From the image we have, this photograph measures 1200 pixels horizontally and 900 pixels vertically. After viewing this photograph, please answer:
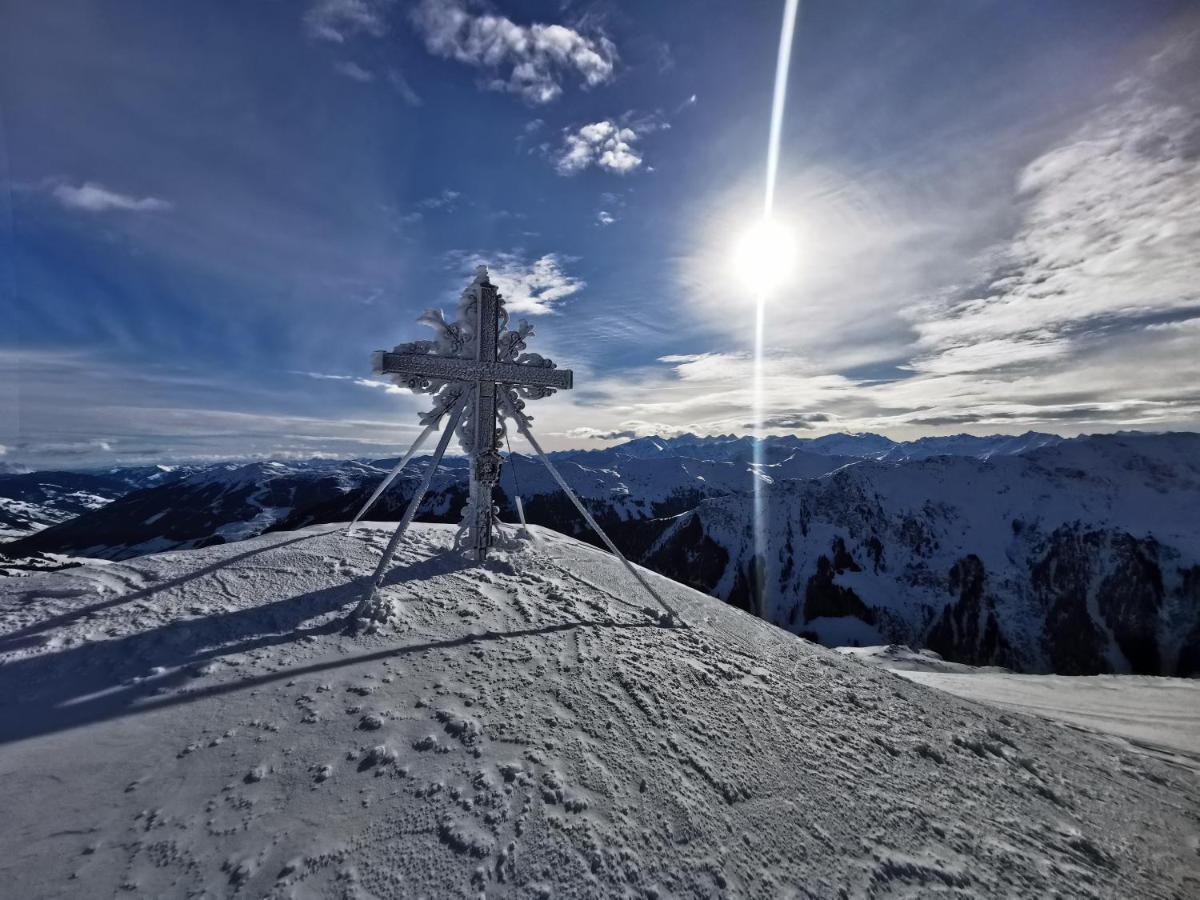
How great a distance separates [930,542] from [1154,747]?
140m

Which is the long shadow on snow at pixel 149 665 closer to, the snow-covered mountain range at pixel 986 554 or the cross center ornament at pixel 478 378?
the cross center ornament at pixel 478 378

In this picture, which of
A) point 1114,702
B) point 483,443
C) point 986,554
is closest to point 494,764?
point 483,443

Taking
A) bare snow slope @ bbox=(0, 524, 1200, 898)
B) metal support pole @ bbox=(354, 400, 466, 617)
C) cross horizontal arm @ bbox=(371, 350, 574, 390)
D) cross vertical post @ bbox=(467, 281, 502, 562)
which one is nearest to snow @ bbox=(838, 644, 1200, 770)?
bare snow slope @ bbox=(0, 524, 1200, 898)

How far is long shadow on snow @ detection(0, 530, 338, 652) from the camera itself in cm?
615

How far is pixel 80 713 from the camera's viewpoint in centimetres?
507

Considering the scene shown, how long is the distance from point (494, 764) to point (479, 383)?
281 inches

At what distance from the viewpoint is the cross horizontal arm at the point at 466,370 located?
948 cm

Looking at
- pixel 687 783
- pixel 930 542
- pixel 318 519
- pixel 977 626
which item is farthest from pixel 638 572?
pixel 318 519

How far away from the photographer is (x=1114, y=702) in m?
13.8

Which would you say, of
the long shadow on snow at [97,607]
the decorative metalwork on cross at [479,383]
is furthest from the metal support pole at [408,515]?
the long shadow on snow at [97,607]

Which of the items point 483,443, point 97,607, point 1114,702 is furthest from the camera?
point 1114,702

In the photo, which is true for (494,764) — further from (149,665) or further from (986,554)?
(986,554)

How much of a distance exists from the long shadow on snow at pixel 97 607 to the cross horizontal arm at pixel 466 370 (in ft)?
14.0

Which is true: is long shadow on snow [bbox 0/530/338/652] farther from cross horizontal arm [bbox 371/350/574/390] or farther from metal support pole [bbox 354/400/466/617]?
cross horizontal arm [bbox 371/350/574/390]
